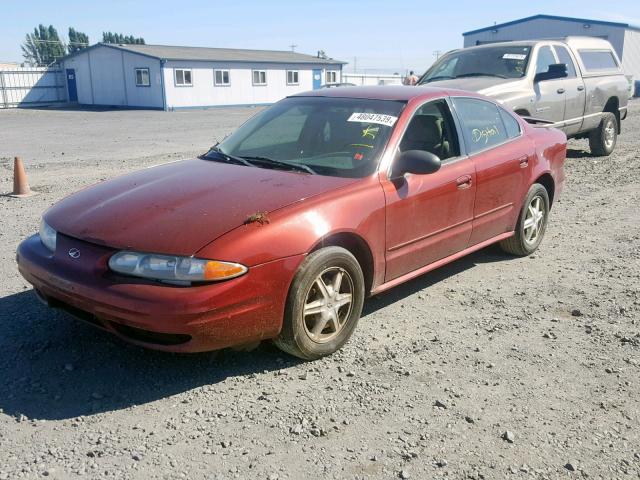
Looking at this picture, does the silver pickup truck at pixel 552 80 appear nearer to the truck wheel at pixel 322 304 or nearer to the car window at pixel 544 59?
the car window at pixel 544 59

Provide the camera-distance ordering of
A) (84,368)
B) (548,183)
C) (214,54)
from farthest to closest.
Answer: (214,54), (548,183), (84,368)

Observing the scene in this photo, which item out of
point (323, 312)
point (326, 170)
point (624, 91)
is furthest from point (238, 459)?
point (624, 91)

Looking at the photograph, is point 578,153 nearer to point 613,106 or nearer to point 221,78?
point 613,106

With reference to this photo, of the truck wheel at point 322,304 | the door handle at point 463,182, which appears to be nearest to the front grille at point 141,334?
the truck wheel at point 322,304

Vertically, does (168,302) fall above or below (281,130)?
below

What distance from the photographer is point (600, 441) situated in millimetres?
3086

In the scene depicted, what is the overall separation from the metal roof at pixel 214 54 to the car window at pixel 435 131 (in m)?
32.8

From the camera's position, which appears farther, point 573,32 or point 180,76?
point 573,32

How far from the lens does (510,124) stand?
5.78m

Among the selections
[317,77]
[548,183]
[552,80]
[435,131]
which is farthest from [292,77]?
[435,131]

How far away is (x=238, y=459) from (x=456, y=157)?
2989 mm

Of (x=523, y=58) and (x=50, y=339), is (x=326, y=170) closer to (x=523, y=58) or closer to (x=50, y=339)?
(x=50, y=339)

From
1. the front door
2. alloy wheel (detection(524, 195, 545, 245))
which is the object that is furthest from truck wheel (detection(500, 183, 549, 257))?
the front door

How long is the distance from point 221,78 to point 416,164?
36333 millimetres
